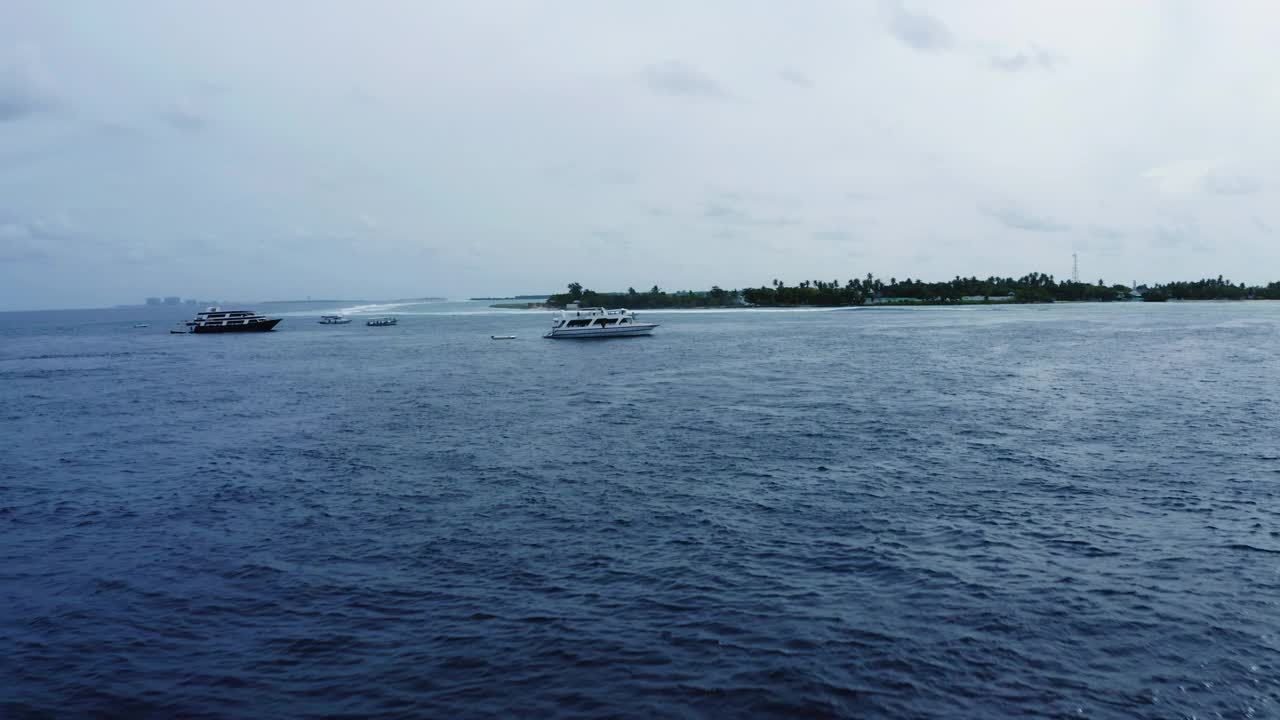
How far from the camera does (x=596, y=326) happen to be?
6097 inches

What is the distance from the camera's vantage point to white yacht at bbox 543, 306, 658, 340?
152375 millimetres

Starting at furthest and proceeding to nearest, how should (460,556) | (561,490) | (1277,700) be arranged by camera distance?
(561,490)
(460,556)
(1277,700)

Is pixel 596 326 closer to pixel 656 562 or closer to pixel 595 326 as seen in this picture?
pixel 595 326

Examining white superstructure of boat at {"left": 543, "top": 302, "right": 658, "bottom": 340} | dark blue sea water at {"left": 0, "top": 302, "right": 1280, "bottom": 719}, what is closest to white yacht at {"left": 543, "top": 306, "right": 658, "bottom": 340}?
white superstructure of boat at {"left": 543, "top": 302, "right": 658, "bottom": 340}

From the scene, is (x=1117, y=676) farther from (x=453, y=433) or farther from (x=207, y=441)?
(x=207, y=441)

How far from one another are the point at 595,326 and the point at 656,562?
130464 mm

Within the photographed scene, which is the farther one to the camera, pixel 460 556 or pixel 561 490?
pixel 561 490

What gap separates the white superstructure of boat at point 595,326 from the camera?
15238 cm

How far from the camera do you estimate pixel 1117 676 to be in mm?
17469

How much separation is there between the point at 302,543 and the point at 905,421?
121ft

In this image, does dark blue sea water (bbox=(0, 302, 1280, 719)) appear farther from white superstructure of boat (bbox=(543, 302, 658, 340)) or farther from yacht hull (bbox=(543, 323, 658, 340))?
white superstructure of boat (bbox=(543, 302, 658, 340))

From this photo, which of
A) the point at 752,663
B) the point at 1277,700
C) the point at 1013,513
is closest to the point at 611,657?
the point at 752,663

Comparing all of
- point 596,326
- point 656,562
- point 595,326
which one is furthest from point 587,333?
point 656,562

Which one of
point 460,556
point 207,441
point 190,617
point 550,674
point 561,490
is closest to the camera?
point 550,674
